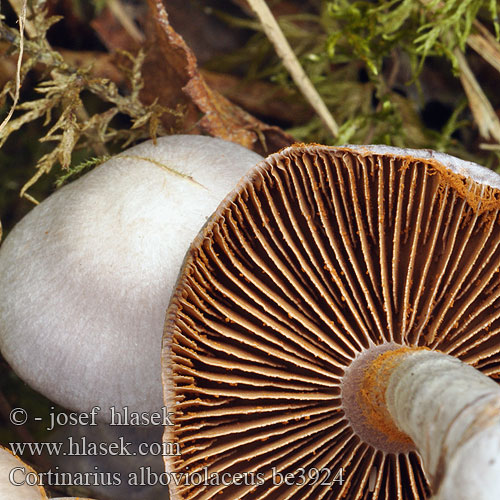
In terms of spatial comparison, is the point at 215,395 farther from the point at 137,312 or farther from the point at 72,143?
the point at 72,143

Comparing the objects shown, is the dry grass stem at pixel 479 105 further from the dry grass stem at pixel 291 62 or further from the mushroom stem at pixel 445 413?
the mushroom stem at pixel 445 413

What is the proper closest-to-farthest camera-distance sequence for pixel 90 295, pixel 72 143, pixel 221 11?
pixel 90 295 < pixel 72 143 < pixel 221 11

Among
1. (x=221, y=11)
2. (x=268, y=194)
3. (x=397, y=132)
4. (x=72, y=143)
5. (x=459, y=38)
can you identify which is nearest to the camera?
(x=268, y=194)

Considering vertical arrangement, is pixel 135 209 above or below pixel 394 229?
below

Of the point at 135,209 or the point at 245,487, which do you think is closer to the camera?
the point at 245,487

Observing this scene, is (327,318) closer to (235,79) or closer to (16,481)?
(16,481)

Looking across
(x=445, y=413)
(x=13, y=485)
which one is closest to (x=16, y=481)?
(x=13, y=485)

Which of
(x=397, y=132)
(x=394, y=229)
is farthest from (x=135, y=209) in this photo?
(x=397, y=132)
